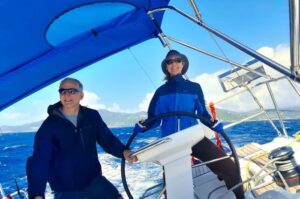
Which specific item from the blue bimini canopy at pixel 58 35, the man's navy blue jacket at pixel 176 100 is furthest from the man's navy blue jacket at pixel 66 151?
the blue bimini canopy at pixel 58 35

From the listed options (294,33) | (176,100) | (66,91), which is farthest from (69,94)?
(294,33)

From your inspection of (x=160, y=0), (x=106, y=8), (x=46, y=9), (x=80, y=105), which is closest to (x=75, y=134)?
(x=80, y=105)

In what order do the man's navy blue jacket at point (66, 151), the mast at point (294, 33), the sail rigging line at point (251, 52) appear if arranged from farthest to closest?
1. the man's navy blue jacket at point (66, 151)
2. the sail rigging line at point (251, 52)
3. the mast at point (294, 33)

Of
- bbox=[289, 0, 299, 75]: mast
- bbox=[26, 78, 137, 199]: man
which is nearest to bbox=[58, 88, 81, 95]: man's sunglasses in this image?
bbox=[26, 78, 137, 199]: man

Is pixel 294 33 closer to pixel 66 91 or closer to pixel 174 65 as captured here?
pixel 174 65

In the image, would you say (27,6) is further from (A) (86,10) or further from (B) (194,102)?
(B) (194,102)

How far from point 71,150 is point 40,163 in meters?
0.22

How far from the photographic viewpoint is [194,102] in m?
2.24

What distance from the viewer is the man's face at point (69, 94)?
1946mm

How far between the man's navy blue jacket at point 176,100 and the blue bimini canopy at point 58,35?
2.23ft

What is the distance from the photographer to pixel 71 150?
1.90 metres

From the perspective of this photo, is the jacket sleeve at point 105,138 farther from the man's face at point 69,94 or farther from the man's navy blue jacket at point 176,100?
the man's navy blue jacket at point 176,100

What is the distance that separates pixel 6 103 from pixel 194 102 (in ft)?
5.80

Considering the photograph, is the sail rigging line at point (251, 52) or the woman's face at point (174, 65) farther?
the woman's face at point (174, 65)
